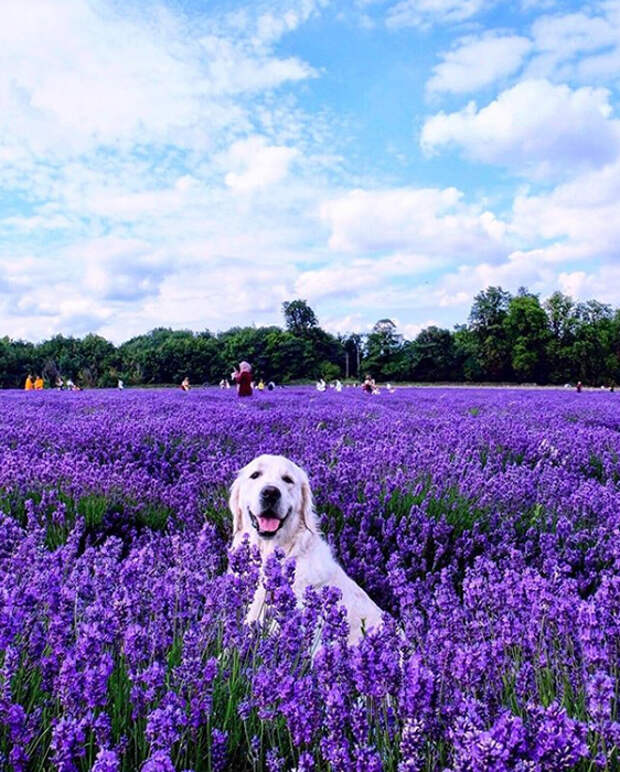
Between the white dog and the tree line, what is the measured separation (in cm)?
5688

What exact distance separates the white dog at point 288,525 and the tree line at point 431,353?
56.9 m

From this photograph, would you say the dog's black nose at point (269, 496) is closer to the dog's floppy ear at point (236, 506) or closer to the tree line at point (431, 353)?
the dog's floppy ear at point (236, 506)

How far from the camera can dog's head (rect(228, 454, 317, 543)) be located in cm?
286

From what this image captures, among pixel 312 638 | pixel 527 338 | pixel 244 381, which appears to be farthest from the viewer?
pixel 527 338

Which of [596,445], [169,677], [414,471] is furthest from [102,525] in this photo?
[596,445]

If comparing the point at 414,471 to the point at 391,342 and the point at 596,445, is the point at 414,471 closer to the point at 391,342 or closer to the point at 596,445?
the point at 596,445

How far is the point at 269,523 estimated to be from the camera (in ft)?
9.41

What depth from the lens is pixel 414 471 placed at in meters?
4.28

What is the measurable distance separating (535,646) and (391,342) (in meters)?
69.8

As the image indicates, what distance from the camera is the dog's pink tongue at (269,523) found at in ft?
9.37

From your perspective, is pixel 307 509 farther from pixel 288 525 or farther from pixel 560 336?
pixel 560 336

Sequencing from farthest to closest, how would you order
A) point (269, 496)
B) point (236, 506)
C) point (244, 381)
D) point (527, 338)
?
1. point (527, 338)
2. point (244, 381)
3. point (236, 506)
4. point (269, 496)

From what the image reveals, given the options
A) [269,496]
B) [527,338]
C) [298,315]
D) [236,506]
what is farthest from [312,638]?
[298,315]

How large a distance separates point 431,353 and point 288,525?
64285 mm
